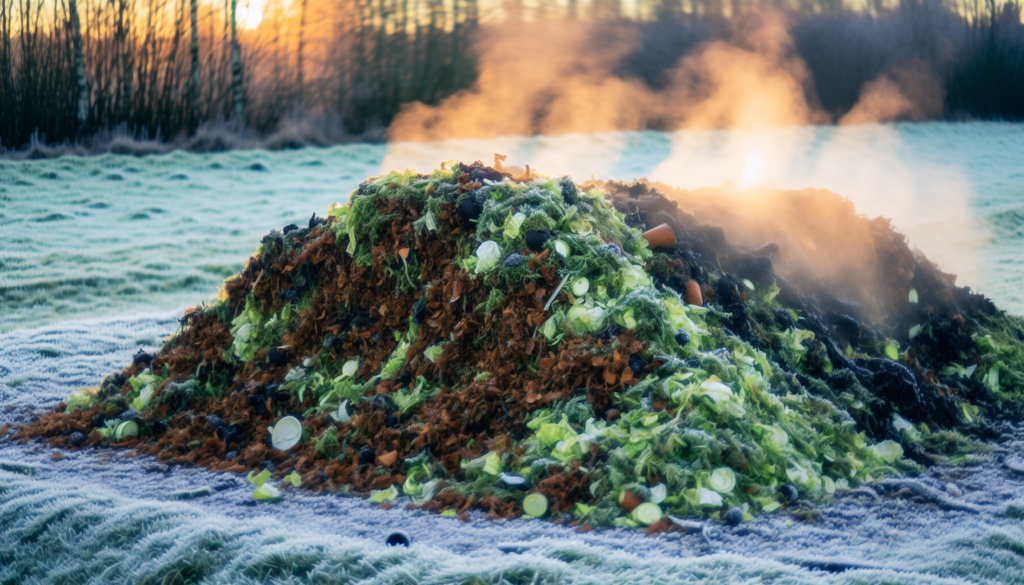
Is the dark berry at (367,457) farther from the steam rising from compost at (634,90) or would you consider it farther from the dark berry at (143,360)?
the steam rising from compost at (634,90)

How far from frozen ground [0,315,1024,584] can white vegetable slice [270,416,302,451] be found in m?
0.24

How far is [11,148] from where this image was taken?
8.05m

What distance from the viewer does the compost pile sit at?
7.50 ft

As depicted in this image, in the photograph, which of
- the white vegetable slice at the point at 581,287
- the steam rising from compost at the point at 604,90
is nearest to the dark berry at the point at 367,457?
the white vegetable slice at the point at 581,287

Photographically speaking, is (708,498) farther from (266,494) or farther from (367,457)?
(266,494)

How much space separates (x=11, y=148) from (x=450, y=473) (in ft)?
27.1

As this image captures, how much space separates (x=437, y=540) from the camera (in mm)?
1944

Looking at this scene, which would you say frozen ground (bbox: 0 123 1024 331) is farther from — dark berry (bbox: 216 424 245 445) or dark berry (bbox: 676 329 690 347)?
dark berry (bbox: 216 424 245 445)

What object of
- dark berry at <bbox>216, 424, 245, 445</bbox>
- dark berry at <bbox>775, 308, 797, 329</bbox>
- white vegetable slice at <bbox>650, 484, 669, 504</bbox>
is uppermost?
dark berry at <bbox>775, 308, 797, 329</bbox>

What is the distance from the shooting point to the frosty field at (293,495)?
70.1 inches

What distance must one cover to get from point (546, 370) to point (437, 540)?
84 cm

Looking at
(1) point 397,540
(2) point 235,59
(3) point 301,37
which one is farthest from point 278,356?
(3) point 301,37

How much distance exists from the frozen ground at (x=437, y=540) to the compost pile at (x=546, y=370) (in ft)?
0.43

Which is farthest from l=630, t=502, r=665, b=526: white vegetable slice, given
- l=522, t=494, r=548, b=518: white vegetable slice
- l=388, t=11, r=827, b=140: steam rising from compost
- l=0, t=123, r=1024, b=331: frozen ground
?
l=388, t=11, r=827, b=140: steam rising from compost
